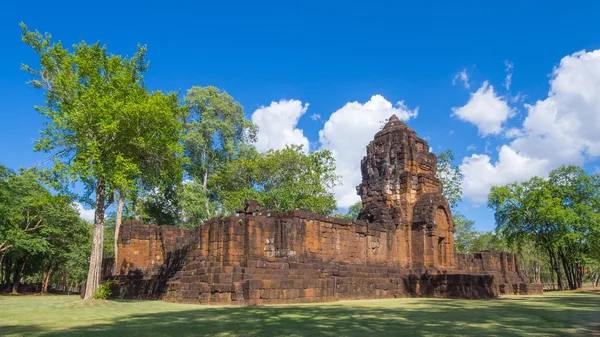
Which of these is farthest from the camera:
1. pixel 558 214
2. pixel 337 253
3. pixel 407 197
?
pixel 558 214

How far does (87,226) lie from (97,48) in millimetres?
23622

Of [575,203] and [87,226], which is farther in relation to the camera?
[87,226]

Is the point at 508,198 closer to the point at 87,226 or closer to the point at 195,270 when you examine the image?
the point at 195,270

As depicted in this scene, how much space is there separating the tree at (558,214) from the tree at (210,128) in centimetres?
2169

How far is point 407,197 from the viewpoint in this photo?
2216cm

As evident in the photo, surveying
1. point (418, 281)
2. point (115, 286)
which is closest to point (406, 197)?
point (418, 281)

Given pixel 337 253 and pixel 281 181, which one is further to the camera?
pixel 281 181

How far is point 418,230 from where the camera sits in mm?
21781

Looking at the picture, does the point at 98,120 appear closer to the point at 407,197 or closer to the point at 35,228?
the point at 407,197

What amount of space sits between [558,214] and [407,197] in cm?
1377

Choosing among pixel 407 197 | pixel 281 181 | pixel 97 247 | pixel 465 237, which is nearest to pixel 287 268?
pixel 97 247

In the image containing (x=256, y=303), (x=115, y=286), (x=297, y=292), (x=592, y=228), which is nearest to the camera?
(x=256, y=303)

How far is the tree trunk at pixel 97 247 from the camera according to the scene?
46.5 ft

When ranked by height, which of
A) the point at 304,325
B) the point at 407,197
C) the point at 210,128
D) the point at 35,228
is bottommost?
the point at 304,325
